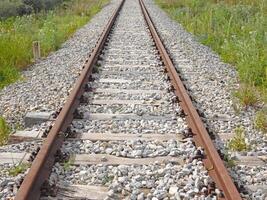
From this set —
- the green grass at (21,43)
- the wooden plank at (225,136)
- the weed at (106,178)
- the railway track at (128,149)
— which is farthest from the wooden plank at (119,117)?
the green grass at (21,43)

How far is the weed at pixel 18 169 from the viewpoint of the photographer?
13.4 feet

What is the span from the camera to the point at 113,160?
14.4 ft

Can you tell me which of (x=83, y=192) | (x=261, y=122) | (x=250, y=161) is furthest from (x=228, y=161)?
(x=83, y=192)

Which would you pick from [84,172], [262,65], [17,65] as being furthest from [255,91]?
[17,65]

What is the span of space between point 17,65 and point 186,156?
18.3 feet

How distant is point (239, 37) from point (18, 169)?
27.0 feet

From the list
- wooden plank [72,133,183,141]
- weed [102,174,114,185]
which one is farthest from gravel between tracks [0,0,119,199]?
weed [102,174,114,185]

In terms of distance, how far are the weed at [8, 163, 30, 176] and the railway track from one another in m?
0.16

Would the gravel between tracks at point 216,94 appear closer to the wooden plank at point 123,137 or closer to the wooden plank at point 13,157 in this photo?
the wooden plank at point 123,137

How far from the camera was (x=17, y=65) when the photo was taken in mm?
9234

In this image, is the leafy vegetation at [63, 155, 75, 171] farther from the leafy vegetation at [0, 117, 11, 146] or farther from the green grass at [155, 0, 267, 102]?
the green grass at [155, 0, 267, 102]

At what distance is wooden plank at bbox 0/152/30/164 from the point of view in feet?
14.4

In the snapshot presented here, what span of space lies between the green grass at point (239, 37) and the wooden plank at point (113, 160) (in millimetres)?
2803

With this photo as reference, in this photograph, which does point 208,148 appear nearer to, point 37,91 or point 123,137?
point 123,137
